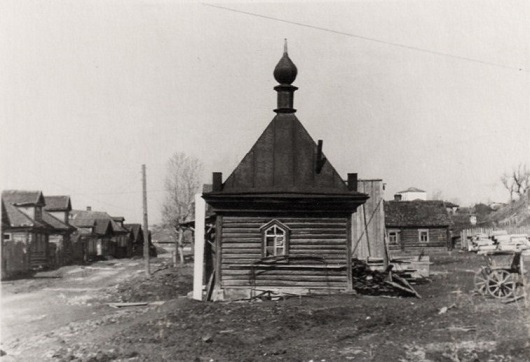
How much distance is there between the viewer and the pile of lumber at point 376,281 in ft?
61.6

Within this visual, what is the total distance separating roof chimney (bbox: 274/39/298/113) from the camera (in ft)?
66.4

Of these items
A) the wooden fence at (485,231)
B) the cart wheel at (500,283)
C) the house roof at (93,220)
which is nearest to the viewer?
the cart wheel at (500,283)

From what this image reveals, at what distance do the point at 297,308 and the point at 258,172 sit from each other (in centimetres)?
569

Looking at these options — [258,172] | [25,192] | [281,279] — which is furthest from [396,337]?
[25,192]

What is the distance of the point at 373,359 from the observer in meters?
10.1

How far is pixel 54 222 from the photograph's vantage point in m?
43.3

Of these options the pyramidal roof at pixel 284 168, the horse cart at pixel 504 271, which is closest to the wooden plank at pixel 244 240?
the pyramidal roof at pixel 284 168

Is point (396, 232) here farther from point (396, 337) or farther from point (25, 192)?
point (396, 337)

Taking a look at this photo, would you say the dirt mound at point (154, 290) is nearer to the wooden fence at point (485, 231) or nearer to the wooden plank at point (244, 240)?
the wooden plank at point (244, 240)

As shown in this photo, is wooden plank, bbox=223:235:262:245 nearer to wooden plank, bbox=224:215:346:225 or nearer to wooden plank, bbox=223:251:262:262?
wooden plank, bbox=223:251:262:262

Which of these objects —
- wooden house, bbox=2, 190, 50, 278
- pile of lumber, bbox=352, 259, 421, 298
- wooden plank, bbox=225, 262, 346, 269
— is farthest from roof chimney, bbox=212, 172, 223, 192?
wooden house, bbox=2, 190, 50, 278

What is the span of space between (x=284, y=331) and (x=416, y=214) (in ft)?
133

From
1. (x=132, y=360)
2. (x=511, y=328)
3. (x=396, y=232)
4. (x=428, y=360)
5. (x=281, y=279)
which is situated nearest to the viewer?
(x=428, y=360)

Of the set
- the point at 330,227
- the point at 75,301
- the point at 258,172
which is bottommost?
the point at 75,301
